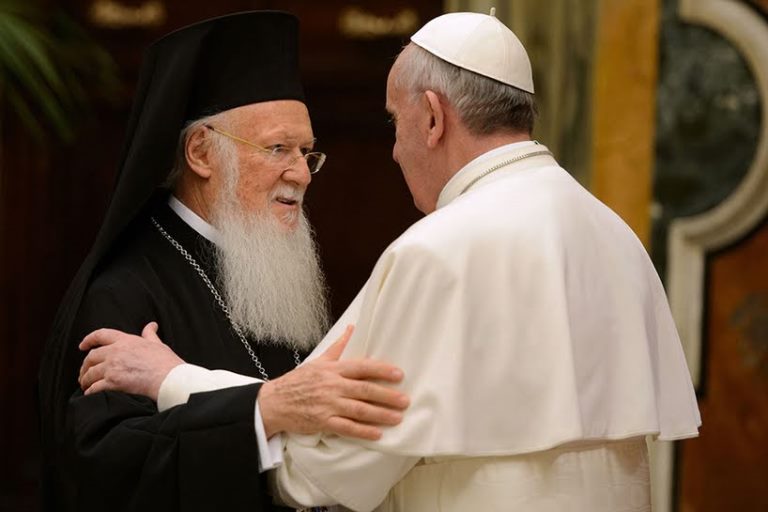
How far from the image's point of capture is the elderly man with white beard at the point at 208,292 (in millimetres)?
3041

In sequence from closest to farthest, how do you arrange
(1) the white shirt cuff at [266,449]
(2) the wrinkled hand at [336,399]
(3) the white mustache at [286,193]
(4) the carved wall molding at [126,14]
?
(2) the wrinkled hand at [336,399] → (1) the white shirt cuff at [266,449] → (3) the white mustache at [286,193] → (4) the carved wall molding at [126,14]

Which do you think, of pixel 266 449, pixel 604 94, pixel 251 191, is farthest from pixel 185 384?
pixel 604 94

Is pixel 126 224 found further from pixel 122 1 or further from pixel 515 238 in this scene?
pixel 122 1

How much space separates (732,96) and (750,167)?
1.03 ft

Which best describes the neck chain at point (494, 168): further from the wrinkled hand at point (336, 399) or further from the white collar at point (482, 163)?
the wrinkled hand at point (336, 399)

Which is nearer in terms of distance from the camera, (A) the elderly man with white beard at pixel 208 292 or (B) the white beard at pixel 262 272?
(A) the elderly man with white beard at pixel 208 292

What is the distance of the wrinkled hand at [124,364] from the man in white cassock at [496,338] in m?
0.03

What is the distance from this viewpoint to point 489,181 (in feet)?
10.0

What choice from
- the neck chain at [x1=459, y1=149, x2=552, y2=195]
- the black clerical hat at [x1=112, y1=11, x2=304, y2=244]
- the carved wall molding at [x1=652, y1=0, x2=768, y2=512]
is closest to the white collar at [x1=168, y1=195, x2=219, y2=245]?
the black clerical hat at [x1=112, y1=11, x2=304, y2=244]

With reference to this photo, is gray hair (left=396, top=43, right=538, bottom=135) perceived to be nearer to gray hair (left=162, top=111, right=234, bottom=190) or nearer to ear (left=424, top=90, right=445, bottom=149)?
ear (left=424, top=90, right=445, bottom=149)

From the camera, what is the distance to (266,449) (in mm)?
3021

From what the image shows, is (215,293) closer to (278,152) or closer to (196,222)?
(196,222)

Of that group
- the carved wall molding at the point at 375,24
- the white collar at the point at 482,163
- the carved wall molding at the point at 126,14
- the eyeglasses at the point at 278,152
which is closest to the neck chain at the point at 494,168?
the white collar at the point at 482,163

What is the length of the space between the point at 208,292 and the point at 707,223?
2835mm
